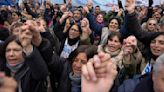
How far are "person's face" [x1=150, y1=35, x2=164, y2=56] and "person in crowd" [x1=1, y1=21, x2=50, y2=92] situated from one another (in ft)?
3.70

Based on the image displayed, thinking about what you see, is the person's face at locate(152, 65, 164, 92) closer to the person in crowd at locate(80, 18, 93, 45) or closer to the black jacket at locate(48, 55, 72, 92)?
the black jacket at locate(48, 55, 72, 92)

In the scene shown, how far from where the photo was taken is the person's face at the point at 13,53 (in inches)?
96.2

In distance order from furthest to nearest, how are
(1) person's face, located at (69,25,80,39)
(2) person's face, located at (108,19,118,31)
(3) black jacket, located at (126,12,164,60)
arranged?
(2) person's face, located at (108,19,118,31)
(1) person's face, located at (69,25,80,39)
(3) black jacket, located at (126,12,164,60)

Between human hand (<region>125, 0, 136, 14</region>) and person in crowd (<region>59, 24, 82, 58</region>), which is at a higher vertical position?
human hand (<region>125, 0, 136, 14</region>)

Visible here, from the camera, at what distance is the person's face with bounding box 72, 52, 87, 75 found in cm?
267

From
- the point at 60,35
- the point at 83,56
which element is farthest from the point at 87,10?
the point at 83,56

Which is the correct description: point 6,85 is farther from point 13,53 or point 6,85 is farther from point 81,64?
point 81,64

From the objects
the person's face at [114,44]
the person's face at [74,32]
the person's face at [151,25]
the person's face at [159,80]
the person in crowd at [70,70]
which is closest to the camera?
the person's face at [159,80]

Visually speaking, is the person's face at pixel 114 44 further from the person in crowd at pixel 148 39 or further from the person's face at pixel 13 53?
the person's face at pixel 13 53

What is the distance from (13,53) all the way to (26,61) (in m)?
0.21

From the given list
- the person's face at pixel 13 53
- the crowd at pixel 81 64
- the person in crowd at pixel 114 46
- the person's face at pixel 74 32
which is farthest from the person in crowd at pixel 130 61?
the person's face at pixel 74 32

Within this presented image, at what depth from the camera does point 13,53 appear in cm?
245

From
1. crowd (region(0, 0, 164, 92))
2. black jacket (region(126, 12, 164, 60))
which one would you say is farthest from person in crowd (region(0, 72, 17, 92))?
black jacket (region(126, 12, 164, 60))

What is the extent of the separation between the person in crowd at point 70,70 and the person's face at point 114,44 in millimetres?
896
